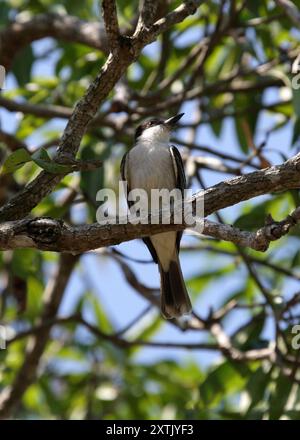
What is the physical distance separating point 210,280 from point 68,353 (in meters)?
1.53

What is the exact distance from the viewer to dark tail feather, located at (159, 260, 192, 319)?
20.2 ft

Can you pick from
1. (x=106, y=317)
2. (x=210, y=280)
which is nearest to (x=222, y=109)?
(x=210, y=280)

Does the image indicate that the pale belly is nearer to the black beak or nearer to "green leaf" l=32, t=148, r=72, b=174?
the black beak

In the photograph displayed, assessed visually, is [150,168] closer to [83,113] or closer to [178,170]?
[178,170]

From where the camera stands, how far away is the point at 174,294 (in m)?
6.36

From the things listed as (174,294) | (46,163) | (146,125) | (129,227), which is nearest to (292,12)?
(129,227)

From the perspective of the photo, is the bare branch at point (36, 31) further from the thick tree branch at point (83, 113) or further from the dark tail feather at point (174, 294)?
the thick tree branch at point (83, 113)

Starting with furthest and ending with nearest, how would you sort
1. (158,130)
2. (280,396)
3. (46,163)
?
(158,130), (280,396), (46,163)

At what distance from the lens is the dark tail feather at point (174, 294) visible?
615 centimetres

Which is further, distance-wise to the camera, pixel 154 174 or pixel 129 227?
pixel 154 174

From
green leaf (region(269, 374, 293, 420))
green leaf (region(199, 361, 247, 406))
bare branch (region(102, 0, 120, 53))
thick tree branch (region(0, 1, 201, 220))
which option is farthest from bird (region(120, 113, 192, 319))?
bare branch (region(102, 0, 120, 53))

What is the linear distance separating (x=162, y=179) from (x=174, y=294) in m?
1.03

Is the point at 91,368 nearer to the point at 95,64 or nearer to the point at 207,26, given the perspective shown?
the point at 95,64

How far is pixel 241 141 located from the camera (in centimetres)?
746
